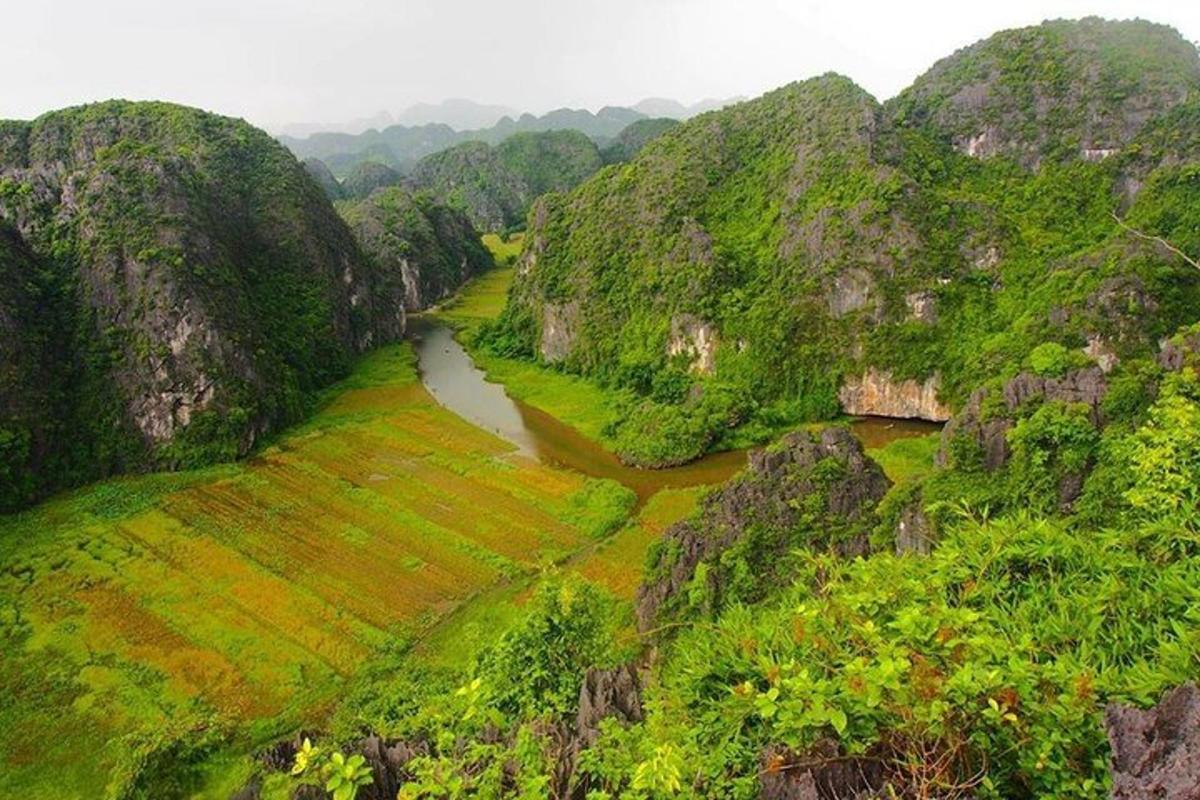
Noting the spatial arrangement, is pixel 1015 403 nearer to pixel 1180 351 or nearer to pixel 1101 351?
pixel 1180 351

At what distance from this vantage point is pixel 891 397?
48156 millimetres

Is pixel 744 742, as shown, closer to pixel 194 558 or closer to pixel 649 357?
pixel 194 558

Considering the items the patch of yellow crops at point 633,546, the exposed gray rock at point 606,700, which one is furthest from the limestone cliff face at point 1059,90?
the exposed gray rock at point 606,700

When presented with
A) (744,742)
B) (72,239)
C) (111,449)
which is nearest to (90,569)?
(111,449)

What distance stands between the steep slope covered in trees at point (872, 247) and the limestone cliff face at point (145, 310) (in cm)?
2208

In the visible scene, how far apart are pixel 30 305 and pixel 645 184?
161 ft

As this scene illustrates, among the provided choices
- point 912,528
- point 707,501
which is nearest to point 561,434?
point 707,501

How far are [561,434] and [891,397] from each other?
2249cm

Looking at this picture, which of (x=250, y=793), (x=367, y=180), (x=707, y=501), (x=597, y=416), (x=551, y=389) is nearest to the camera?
(x=250, y=793)

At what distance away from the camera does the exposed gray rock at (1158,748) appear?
4.01m

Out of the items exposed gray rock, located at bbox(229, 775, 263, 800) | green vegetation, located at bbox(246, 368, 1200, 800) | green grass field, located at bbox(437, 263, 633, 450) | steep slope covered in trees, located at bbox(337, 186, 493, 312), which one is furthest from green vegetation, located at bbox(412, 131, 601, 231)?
green vegetation, located at bbox(246, 368, 1200, 800)

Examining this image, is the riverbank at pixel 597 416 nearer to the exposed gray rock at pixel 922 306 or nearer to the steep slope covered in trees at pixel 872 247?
the steep slope covered in trees at pixel 872 247

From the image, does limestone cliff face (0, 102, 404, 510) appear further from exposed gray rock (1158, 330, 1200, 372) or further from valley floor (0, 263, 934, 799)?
exposed gray rock (1158, 330, 1200, 372)

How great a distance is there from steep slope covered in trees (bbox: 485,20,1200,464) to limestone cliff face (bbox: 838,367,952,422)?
0.14 m
